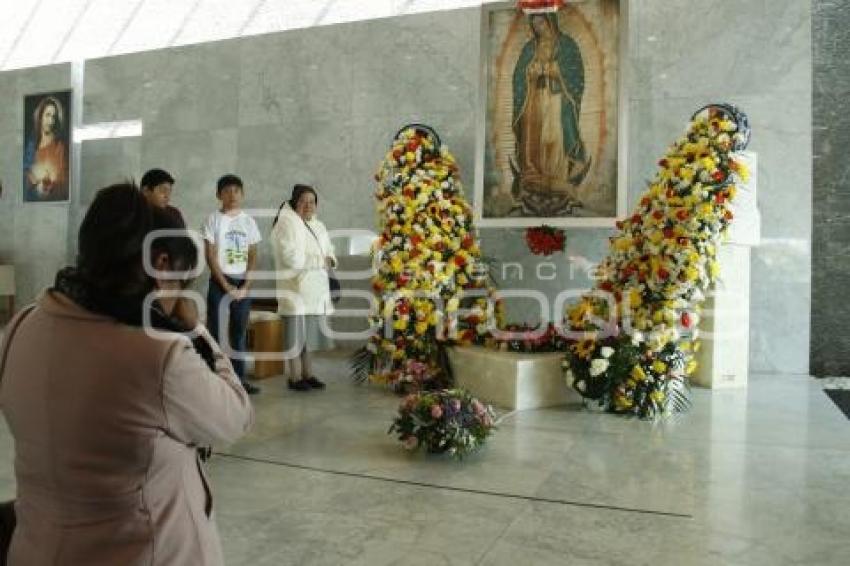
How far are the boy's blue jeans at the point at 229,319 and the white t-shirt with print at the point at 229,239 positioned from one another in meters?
0.11

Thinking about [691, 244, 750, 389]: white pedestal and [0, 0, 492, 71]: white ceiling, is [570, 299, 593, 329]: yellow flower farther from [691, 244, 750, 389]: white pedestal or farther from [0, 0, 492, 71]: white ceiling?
[0, 0, 492, 71]: white ceiling

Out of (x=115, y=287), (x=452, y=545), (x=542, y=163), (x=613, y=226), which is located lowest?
(x=452, y=545)

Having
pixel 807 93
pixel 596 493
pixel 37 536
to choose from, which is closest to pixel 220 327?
pixel 596 493

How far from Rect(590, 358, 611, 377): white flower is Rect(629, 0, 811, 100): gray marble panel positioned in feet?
12.8

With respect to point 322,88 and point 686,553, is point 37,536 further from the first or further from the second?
point 322,88

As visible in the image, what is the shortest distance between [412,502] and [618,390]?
2617 mm

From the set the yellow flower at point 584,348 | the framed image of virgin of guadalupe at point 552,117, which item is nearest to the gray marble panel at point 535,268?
the framed image of virgin of guadalupe at point 552,117

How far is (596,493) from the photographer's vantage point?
4039 millimetres

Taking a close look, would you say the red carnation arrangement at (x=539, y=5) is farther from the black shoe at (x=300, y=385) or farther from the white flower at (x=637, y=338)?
the black shoe at (x=300, y=385)

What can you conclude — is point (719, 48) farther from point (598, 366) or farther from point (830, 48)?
point (598, 366)

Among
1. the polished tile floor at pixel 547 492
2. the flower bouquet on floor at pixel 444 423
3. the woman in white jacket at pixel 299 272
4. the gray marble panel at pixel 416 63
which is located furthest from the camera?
the gray marble panel at pixel 416 63

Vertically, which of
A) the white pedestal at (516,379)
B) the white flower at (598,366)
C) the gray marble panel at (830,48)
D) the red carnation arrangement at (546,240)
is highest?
the gray marble panel at (830,48)

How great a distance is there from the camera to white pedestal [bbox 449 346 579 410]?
6164 millimetres

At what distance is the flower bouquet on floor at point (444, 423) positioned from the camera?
461 cm
